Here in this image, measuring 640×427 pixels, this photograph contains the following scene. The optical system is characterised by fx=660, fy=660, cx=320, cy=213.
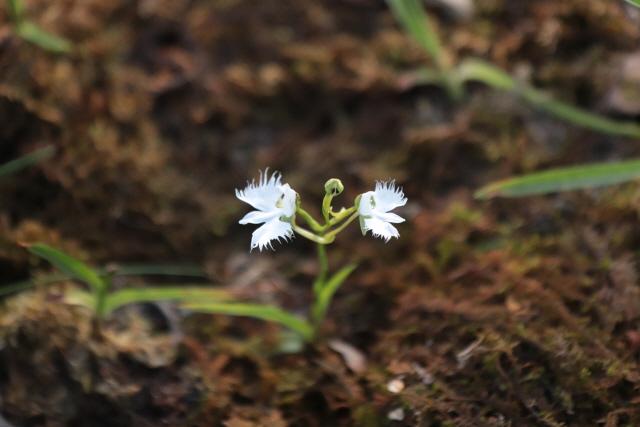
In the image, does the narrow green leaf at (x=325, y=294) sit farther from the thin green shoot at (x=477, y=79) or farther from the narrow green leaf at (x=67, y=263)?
the thin green shoot at (x=477, y=79)

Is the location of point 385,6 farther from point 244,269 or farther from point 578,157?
point 244,269

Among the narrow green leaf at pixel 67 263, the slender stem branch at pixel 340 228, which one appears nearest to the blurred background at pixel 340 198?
the narrow green leaf at pixel 67 263

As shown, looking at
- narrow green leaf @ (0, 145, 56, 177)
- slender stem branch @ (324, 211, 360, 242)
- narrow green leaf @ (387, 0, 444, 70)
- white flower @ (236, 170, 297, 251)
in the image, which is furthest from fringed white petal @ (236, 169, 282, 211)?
narrow green leaf @ (387, 0, 444, 70)

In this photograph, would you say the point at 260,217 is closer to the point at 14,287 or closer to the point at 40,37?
the point at 14,287

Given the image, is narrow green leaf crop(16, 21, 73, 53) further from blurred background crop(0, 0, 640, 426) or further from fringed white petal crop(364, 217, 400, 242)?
fringed white petal crop(364, 217, 400, 242)

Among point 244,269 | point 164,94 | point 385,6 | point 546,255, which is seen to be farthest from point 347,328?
point 385,6

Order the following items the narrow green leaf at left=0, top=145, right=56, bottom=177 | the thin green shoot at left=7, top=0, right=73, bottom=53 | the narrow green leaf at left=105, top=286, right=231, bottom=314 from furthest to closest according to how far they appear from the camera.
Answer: the thin green shoot at left=7, top=0, right=73, bottom=53
the narrow green leaf at left=0, top=145, right=56, bottom=177
the narrow green leaf at left=105, top=286, right=231, bottom=314

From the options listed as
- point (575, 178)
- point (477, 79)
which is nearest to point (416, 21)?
point (477, 79)
